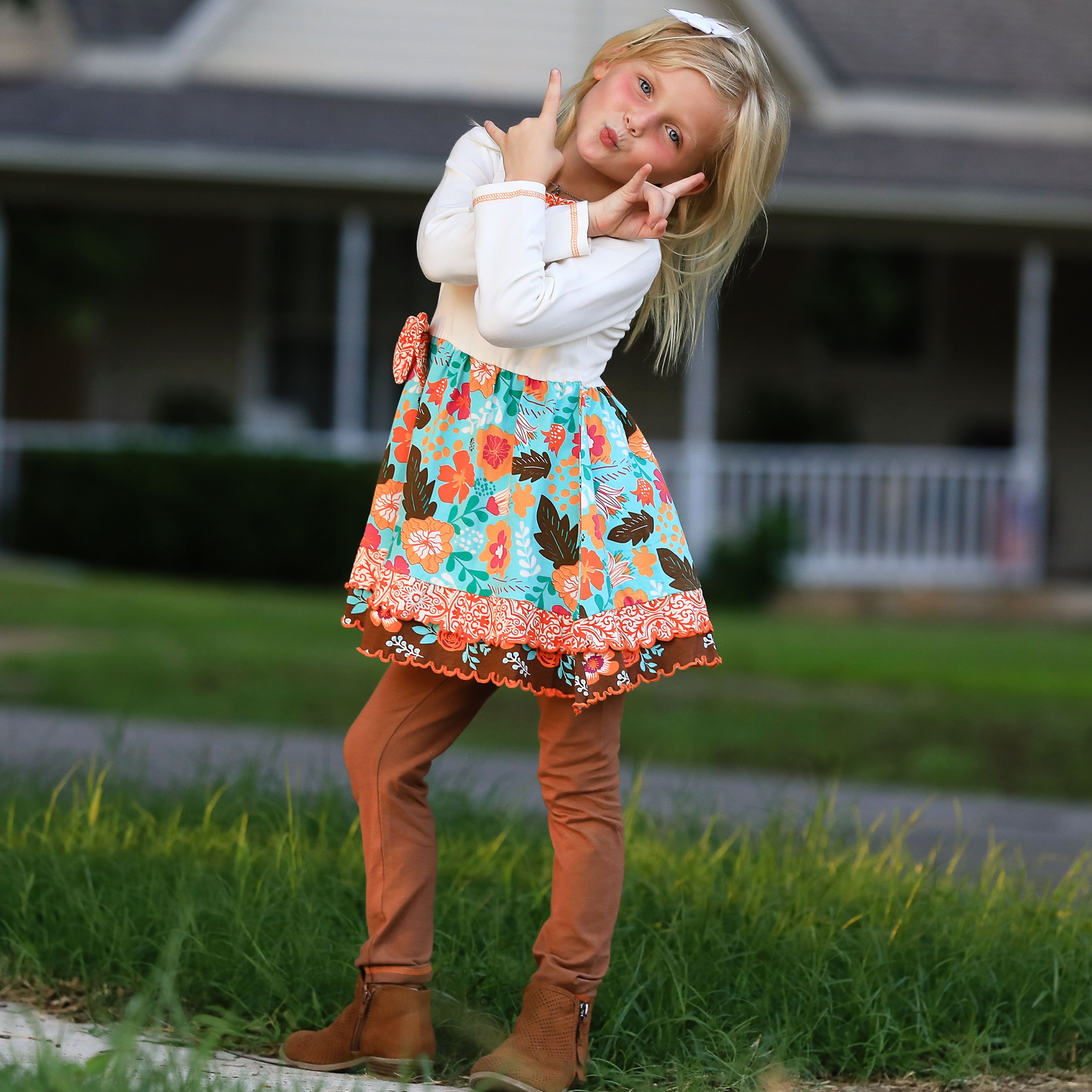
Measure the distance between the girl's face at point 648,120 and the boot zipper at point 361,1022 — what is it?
1.42m

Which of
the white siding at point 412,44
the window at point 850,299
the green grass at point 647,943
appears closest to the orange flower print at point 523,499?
the green grass at point 647,943

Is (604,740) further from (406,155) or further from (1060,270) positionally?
(1060,270)

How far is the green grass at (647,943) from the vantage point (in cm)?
269

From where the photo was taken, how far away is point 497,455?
2428 millimetres

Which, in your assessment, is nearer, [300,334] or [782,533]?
[782,533]

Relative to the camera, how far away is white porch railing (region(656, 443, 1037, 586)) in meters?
12.4

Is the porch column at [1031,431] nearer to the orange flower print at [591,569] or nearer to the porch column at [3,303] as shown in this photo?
the porch column at [3,303]

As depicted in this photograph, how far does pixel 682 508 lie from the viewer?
1241 cm

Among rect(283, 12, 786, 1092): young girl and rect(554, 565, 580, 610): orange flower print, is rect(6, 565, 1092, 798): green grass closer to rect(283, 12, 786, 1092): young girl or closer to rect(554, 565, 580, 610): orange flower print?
rect(283, 12, 786, 1092): young girl

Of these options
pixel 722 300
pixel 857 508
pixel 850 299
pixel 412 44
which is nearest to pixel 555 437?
pixel 722 300

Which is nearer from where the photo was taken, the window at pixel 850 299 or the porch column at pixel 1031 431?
the porch column at pixel 1031 431

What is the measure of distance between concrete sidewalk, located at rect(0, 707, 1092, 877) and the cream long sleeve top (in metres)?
1.77

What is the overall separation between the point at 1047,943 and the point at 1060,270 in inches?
547

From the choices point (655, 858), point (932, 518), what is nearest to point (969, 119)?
point (932, 518)
